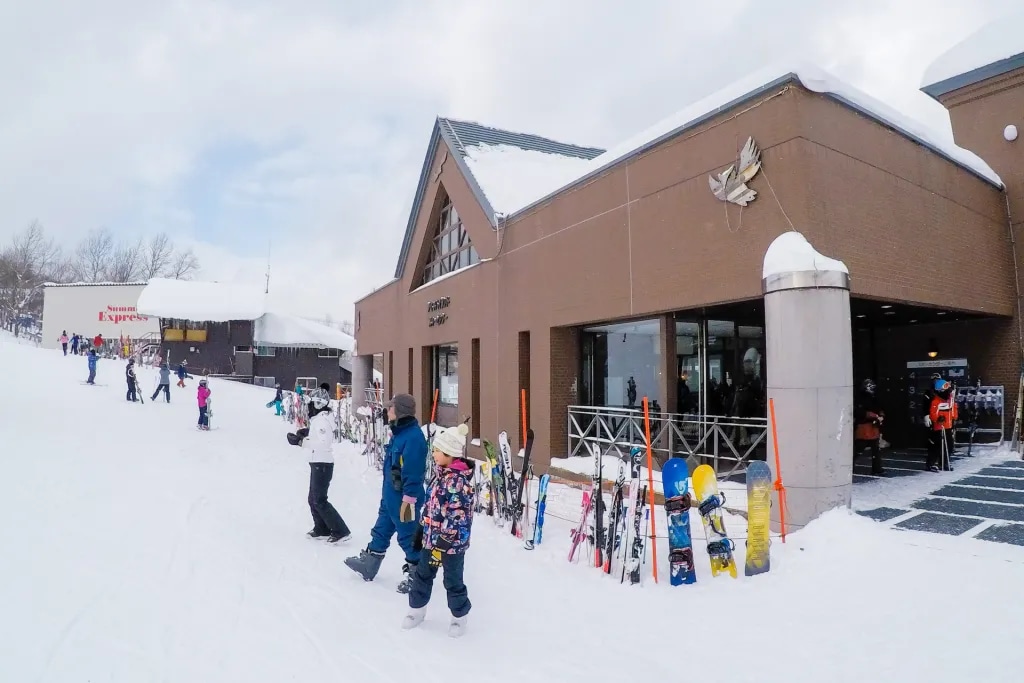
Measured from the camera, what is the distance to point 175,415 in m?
18.9

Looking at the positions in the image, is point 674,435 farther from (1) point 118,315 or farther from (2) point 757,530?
(1) point 118,315

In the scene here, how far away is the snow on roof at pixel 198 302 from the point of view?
36.2 meters

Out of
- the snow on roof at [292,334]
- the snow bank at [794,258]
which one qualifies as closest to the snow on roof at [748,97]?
the snow bank at [794,258]

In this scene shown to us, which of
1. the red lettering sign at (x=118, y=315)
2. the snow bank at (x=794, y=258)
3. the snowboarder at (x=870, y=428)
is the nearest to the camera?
the snow bank at (x=794, y=258)

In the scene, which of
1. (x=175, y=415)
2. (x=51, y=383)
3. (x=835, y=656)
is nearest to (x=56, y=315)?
(x=51, y=383)

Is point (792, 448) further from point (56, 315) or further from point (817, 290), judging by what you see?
point (56, 315)

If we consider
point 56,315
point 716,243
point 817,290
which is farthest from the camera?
point 56,315

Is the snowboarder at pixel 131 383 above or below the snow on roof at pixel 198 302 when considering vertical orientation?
below

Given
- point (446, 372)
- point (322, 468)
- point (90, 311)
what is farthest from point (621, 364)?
point (90, 311)

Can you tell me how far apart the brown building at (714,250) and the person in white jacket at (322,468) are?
5541 millimetres

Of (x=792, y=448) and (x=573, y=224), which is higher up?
(x=573, y=224)

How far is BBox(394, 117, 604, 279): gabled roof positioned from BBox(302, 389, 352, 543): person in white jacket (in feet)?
28.5

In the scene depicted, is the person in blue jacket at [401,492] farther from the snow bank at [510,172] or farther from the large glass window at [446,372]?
the large glass window at [446,372]

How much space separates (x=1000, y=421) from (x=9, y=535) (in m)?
15.5
